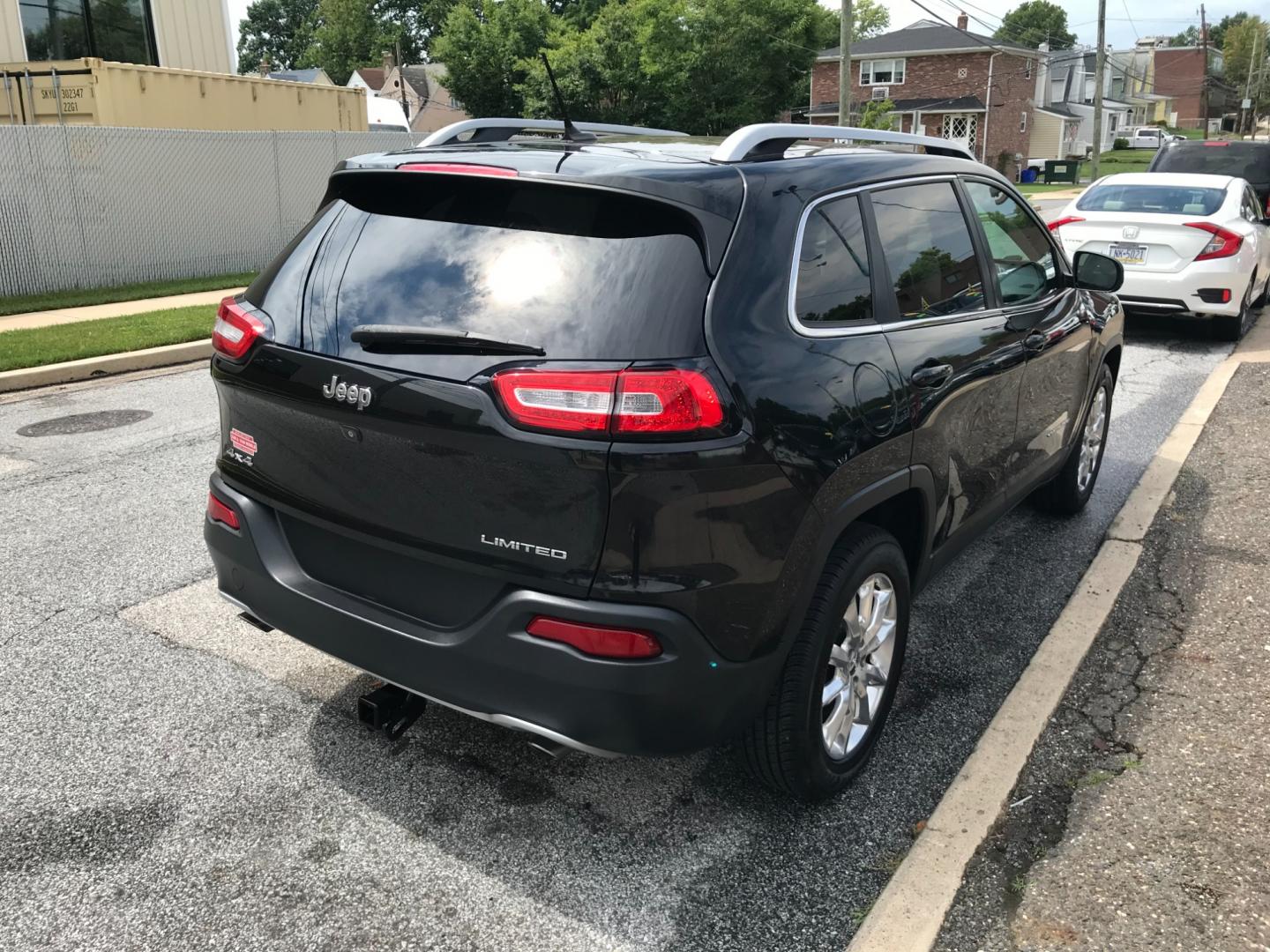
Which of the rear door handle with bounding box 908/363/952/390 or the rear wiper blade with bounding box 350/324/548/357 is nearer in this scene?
the rear wiper blade with bounding box 350/324/548/357

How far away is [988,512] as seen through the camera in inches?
→ 163

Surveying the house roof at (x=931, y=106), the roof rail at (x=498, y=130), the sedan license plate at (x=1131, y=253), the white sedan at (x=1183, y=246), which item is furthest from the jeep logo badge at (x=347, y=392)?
the house roof at (x=931, y=106)

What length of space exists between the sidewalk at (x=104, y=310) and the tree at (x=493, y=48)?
42.0 meters

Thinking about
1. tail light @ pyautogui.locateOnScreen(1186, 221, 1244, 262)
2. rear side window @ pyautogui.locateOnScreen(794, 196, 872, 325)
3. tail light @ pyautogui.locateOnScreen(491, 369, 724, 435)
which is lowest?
tail light @ pyautogui.locateOnScreen(1186, 221, 1244, 262)

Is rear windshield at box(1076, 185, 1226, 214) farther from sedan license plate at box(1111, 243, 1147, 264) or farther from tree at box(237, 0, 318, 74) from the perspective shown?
tree at box(237, 0, 318, 74)

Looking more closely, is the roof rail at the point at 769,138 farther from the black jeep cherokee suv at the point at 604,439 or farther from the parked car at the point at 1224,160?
the parked car at the point at 1224,160

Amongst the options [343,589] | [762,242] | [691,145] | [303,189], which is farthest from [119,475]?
[303,189]

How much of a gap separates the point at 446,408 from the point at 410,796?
4.12 ft

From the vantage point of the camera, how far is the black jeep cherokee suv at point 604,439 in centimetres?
250

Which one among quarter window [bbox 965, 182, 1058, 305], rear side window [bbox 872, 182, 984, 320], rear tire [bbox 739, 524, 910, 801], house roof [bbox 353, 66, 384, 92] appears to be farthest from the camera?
house roof [bbox 353, 66, 384, 92]

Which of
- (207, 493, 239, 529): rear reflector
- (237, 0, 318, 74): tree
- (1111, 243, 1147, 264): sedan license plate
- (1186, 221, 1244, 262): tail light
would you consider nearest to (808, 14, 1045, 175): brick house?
(1111, 243, 1147, 264): sedan license plate

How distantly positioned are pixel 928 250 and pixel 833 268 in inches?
28.9

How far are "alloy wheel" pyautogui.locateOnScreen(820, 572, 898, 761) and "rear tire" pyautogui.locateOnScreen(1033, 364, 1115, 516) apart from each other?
2427mm

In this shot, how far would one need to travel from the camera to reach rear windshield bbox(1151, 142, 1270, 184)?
53.9ft
